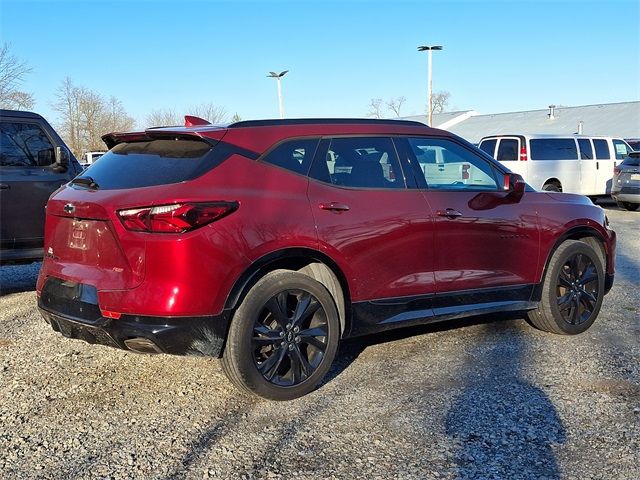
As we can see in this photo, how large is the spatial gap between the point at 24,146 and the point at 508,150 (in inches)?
445

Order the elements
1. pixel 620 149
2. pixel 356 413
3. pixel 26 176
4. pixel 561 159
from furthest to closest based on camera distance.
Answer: pixel 620 149 → pixel 561 159 → pixel 26 176 → pixel 356 413

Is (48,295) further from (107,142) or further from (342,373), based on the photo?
(342,373)

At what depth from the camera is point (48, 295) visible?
4.05m

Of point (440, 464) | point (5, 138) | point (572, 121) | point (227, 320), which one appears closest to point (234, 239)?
point (227, 320)

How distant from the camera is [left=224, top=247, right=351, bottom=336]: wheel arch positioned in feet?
12.2

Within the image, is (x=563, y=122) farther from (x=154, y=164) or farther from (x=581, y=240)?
(x=154, y=164)

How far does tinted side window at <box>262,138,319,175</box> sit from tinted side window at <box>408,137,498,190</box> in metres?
0.88

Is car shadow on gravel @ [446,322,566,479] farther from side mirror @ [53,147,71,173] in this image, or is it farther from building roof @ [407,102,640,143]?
building roof @ [407,102,640,143]

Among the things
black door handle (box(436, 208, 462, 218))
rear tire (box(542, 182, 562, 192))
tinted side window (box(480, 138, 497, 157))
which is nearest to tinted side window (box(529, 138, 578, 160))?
rear tire (box(542, 182, 562, 192))

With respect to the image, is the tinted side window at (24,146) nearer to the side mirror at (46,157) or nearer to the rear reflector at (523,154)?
the side mirror at (46,157)

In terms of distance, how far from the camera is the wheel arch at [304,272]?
12.2 ft

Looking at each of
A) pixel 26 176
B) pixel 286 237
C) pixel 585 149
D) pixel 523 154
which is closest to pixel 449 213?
pixel 286 237

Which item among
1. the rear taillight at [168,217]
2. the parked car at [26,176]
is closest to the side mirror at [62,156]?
the parked car at [26,176]

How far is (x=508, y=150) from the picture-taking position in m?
15.2
